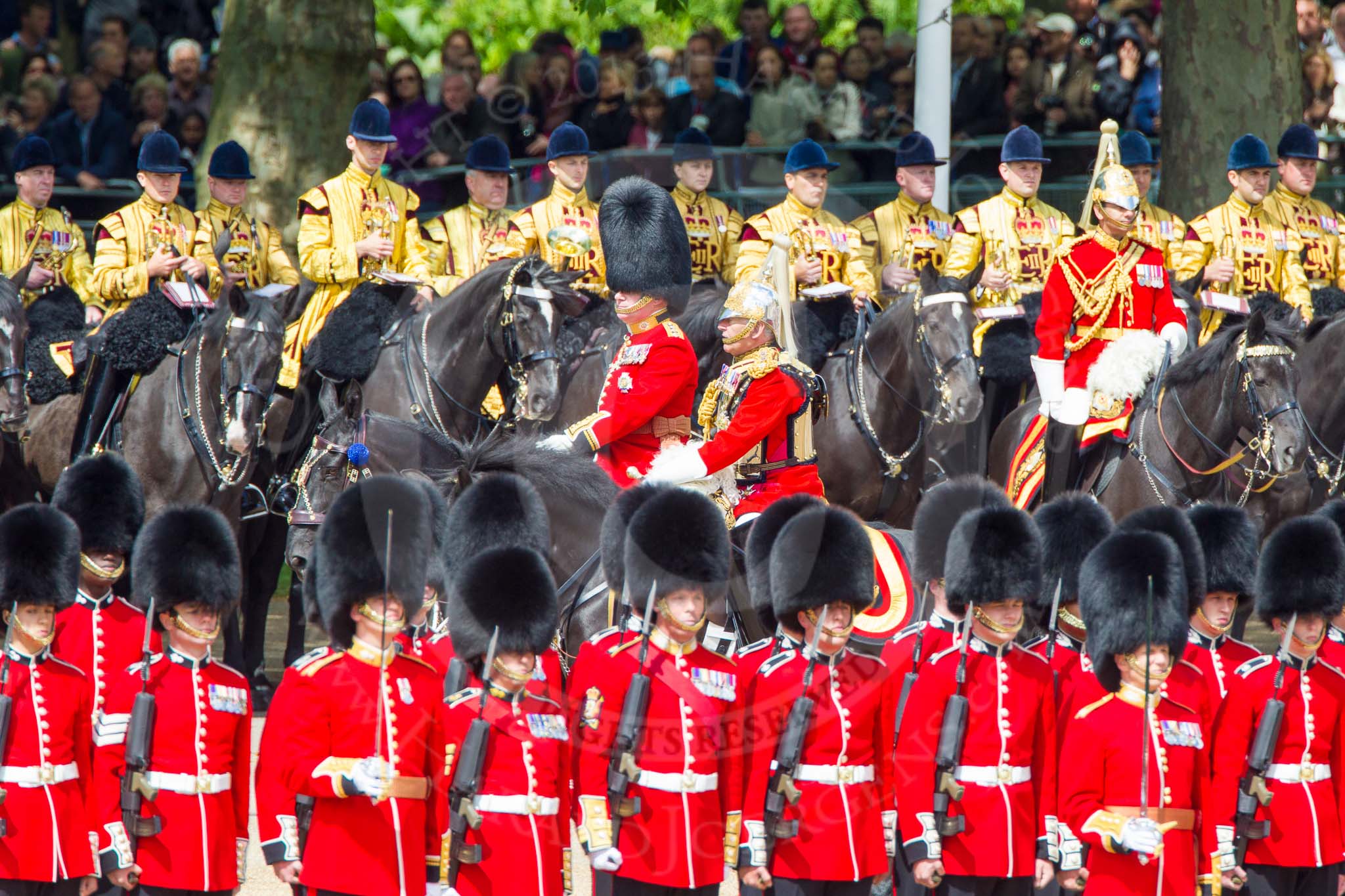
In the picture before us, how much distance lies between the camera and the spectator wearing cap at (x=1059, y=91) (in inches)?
574

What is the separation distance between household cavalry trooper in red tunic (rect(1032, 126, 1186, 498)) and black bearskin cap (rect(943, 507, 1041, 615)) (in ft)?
11.0

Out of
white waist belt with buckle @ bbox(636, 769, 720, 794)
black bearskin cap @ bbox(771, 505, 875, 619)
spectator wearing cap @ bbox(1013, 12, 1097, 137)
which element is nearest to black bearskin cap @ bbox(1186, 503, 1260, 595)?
black bearskin cap @ bbox(771, 505, 875, 619)

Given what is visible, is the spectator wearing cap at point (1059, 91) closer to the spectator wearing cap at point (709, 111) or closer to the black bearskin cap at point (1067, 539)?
the spectator wearing cap at point (709, 111)

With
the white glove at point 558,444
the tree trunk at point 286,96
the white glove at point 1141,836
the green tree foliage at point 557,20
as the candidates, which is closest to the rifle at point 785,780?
the white glove at point 1141,836

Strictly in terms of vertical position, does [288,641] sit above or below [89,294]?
below

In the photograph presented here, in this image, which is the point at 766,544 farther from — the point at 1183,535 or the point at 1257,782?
the point at 1257,782

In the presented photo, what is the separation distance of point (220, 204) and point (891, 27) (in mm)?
10549

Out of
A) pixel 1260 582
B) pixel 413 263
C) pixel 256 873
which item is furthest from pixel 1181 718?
pixel 413 263

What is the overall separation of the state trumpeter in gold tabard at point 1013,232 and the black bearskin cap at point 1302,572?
548 centimetres

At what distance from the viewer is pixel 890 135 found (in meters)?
14.8

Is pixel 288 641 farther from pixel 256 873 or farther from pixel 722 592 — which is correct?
pixel 722 592

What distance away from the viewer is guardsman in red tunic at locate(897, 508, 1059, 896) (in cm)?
624

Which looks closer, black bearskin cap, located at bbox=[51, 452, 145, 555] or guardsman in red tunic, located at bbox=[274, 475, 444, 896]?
guardsman in red tunic, located at bbox=[274, 475, 444, 896]

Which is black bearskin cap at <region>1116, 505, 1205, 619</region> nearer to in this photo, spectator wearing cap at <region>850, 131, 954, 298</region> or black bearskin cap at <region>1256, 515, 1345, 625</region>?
black bearskin cap at <region>1256, 515, 1345, 625</region>
